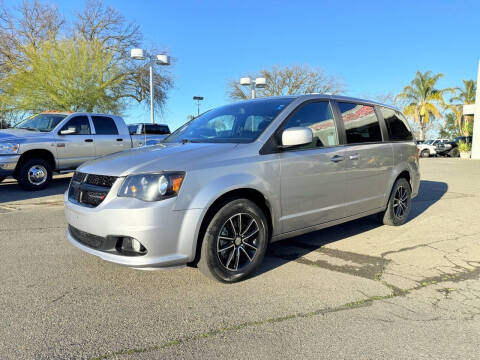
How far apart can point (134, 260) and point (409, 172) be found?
177 inches

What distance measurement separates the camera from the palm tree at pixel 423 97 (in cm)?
3875

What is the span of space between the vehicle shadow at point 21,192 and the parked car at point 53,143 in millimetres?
253

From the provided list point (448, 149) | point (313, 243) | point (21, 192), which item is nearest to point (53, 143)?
point (21, 192)

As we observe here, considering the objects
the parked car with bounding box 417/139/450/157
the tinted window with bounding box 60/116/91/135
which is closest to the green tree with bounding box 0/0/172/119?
the tinted window with bounding box 60/116/91/135

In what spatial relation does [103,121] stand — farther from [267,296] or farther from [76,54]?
[76,54]

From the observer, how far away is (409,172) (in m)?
A: 5.81

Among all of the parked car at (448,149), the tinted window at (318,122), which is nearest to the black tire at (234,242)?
the tinted window at (318,122)

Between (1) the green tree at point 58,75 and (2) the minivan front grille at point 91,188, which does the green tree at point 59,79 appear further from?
(2) the minivan front grille at point 91,188

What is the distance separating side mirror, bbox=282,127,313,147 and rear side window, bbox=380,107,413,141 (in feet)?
7.46

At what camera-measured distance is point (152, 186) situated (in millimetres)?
3080

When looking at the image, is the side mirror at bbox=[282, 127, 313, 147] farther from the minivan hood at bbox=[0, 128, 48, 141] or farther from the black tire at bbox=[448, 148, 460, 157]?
the black tire at bbox=[448, 148, 460, 157]

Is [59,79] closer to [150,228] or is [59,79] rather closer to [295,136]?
[295,136]

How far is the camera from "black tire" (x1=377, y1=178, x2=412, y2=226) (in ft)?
18.1

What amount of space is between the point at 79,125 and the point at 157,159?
7.75 m
